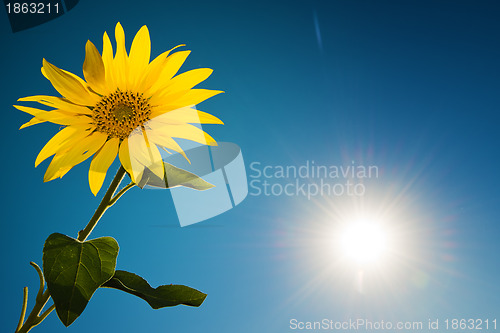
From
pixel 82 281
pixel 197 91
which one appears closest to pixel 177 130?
pixel 197 91

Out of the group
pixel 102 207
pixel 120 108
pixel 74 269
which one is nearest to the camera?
pixel 74 269

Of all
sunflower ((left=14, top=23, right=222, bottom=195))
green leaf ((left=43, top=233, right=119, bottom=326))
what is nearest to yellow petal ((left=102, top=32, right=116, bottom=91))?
sunflower ((left=14, top=23, right=222, bottom=195))

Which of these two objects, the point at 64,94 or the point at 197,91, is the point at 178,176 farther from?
the point at 64,94

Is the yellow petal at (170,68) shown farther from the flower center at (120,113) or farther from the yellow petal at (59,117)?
the yellow petal at (59,117)

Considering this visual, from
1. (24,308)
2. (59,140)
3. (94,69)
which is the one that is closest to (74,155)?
(59,140)

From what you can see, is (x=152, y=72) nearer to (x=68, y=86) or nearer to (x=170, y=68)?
(x=170, y=68)

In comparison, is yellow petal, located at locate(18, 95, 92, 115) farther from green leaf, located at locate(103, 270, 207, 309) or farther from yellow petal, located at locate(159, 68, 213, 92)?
green leaf, located at locate(103, 270, 207, 309)

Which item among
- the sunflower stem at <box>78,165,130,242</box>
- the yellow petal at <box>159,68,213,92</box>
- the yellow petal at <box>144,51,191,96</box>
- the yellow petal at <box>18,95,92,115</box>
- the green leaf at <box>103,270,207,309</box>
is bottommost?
the green leaf at <box>103,270,207,309</box>
